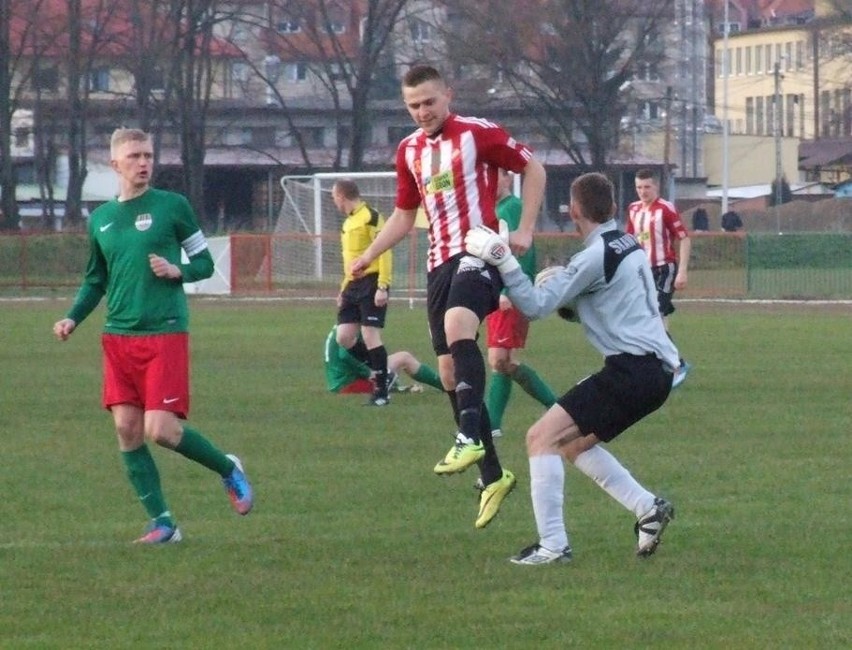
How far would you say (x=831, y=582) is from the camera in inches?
265

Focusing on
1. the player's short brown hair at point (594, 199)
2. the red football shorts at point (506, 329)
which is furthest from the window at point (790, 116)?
the player's short brown hair at point (594, 199)

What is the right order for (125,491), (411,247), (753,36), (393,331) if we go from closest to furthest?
1. (125,491)
2. (393,331)
3. (411,247)
4. (753,36)

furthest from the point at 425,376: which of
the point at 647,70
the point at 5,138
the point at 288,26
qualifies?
the point at 288,26

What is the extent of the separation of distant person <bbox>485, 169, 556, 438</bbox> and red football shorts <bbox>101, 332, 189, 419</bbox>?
3.67m

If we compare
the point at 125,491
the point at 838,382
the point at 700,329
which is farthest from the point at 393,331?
the point at 125,491

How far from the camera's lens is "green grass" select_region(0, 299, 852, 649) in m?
6.00

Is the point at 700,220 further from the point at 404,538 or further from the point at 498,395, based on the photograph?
the point at 404,538

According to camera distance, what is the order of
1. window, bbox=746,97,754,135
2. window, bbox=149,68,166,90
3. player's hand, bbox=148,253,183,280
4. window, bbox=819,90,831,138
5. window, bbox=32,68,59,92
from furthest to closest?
window, bbox=746,97,754,135, window, bbox=819,90,831,138, window, bbox=32,68,59,92, window, bbox=149,68,166,90, player's hand, bbox=148,253,183,280

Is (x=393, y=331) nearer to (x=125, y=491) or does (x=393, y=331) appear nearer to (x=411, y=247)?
(x=411, y=247)

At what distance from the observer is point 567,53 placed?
187ft

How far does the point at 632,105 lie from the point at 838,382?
4403 centimetres

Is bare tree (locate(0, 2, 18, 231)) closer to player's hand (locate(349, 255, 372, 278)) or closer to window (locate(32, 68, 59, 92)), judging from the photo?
window (locate(32, 68, 59, 92))

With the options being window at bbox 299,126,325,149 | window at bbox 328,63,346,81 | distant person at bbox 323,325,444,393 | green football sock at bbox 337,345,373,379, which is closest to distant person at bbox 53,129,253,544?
distant person at bbox 323,325,444,393

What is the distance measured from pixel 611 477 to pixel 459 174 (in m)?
1.57
